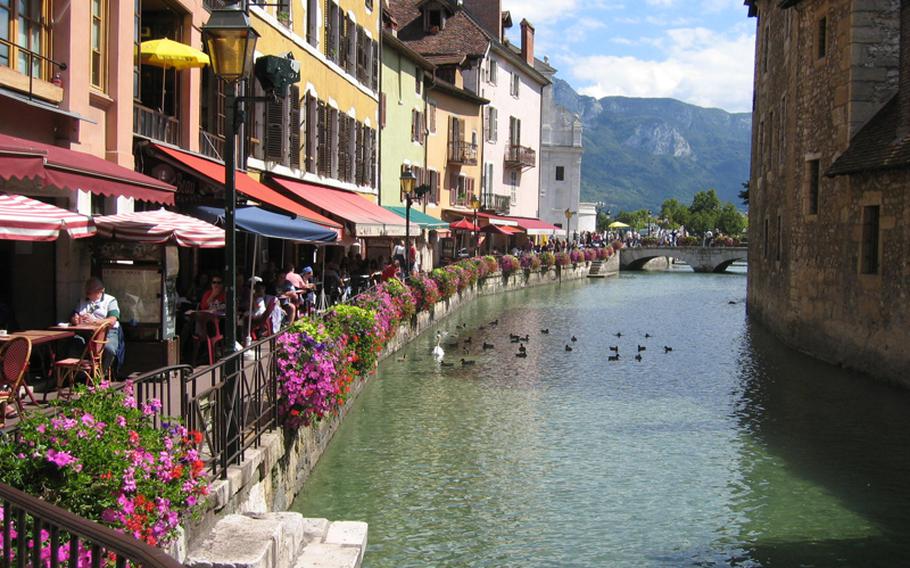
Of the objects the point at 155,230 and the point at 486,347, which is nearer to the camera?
the point at 155,230

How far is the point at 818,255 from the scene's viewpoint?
72.1 feet

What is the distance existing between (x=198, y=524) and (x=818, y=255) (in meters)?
18.8

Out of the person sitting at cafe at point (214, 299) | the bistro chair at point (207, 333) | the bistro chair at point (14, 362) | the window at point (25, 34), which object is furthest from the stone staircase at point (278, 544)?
the window at point (25, 34)

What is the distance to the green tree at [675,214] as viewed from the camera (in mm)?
144625

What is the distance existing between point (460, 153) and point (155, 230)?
36.3 meters

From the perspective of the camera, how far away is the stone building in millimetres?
17641

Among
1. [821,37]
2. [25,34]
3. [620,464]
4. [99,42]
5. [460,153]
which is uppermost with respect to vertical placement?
[821,37]

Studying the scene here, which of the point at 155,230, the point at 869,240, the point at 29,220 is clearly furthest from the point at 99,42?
the point at 869,240

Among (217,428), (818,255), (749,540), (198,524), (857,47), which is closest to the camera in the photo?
(198,524)

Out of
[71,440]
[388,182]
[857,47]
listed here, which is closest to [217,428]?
[71,440]

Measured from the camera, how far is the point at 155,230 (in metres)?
11.2

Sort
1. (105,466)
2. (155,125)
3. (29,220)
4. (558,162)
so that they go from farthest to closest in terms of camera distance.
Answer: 1. (558,162)
2. (155,125)
3. (29,220)
4. (105,466)

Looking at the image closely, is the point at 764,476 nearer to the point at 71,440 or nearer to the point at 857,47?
the point at 71,440

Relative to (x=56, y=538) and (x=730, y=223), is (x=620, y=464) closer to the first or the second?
(x=56, y=538)
